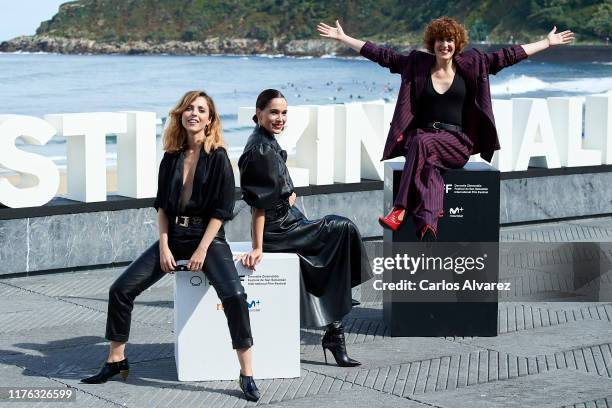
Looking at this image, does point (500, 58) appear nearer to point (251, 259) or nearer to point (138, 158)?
point (251, 259)

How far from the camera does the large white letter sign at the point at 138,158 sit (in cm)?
1059

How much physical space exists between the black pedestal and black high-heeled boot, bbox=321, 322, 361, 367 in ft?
2.73

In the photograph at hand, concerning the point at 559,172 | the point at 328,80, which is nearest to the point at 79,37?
the point at 328,80

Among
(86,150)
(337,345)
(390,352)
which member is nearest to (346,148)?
(86,150)

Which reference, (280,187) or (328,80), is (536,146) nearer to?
(280,187)

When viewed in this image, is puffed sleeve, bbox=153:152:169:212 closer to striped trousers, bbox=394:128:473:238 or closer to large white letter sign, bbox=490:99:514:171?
striped trousers, bbox=394:128:473:238

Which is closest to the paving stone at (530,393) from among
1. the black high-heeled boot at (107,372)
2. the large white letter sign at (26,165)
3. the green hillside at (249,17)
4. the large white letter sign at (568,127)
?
the black high-heeled boot at (107,372)

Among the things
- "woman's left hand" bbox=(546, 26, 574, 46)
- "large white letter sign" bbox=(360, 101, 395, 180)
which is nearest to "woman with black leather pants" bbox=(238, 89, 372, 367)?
"woman's left hand" bbox=(546, 26, 574, 46)

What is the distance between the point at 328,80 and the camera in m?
86.4

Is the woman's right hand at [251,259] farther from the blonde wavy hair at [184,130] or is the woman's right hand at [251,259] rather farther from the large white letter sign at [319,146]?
the large white letter sign at [319,146]

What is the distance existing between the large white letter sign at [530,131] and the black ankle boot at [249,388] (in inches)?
270

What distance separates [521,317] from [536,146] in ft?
15.1

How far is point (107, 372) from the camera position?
21.7 feet

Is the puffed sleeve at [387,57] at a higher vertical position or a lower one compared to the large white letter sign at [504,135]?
higher
